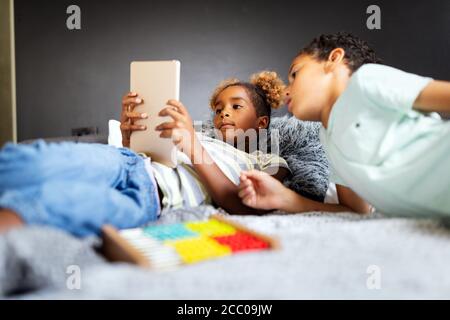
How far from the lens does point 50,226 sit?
2.17 feet

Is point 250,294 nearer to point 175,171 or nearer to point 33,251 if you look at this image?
point 33,251

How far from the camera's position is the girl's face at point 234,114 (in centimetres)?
145

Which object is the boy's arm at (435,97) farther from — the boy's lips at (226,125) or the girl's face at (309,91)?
the boy's lips at (226,125)

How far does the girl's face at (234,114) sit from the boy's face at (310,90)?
331 mm

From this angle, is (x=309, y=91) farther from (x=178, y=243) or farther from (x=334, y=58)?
(x=178, y=243)

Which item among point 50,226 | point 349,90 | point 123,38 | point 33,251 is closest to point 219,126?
point 349,90

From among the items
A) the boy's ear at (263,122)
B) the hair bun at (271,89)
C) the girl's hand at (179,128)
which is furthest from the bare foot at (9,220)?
the hair bun at (271,89)

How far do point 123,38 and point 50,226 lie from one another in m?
1.83

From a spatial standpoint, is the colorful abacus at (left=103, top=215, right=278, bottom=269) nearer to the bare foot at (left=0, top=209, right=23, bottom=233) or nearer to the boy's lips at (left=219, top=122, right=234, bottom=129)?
the bare foot at (left=0, top=209, right=23, bottom=233)

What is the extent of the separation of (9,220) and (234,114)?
3.11 ft

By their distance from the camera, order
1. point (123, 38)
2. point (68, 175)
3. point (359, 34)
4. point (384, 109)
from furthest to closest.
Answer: point (123, 38)
point (359, 34)
point (384, 109)
point (68, 175)

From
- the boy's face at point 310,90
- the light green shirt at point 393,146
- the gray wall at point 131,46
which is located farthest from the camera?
the gray wall at point 131,46

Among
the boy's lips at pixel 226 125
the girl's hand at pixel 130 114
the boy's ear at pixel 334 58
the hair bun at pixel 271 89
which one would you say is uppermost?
the boy's ear at pixel 334 58

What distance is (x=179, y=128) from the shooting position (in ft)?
3.43
